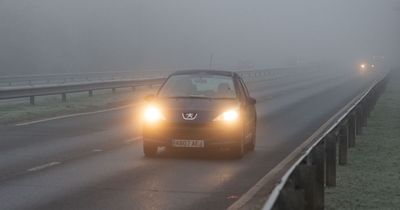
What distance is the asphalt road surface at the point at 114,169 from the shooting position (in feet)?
29.5

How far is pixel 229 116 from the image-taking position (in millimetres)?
12898

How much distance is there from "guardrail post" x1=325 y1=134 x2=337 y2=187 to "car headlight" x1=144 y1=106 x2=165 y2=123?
3.97 meters

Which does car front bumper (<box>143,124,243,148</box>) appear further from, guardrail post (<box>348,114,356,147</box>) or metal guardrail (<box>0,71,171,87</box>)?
metal guardrail (<box>0,71,171,87</box>)

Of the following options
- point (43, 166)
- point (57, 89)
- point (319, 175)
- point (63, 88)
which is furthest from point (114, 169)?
point (63, 88)

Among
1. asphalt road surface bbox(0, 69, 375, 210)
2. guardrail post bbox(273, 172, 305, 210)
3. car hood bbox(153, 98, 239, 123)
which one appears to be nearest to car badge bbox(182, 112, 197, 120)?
car hood bbox(153, 98, 239, 123)

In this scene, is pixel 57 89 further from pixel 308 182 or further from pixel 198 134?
pixel 308 182

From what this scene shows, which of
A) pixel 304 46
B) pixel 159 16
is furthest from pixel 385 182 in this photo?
pixel 304 46

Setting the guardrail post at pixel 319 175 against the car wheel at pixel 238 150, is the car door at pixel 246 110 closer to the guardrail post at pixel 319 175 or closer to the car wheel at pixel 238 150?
the car wheel at pixel 238 150

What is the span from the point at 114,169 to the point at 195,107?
2040 mm

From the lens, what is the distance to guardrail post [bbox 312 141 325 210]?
7.38 m

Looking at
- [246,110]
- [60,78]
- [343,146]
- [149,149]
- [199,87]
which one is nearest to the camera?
[343,146]

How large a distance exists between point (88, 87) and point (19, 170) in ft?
59.8

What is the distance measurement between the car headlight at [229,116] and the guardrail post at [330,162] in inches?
133

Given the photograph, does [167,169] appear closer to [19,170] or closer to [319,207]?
[19,170]
